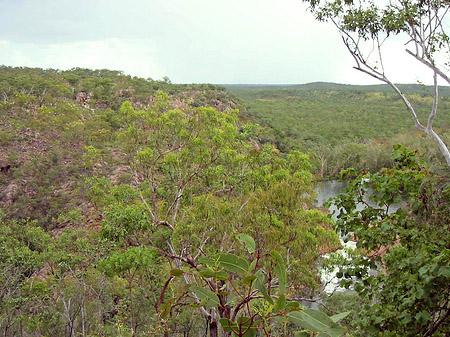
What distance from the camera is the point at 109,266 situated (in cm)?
586

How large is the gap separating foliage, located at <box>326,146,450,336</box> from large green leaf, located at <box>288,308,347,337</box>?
2.28 ft

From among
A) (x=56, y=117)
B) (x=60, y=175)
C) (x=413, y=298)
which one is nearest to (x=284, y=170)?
(x=413, y=298)

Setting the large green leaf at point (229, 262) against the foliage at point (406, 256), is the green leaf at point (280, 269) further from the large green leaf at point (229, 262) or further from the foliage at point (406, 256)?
the foliage at point (406, 256)

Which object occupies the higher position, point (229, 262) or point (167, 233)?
point (229, 262)

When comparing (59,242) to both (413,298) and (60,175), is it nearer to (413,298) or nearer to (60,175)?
(60,175)

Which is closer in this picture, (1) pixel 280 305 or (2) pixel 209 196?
(1) pixel 280 305

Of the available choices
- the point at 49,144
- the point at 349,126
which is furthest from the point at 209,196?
the point at 349,126

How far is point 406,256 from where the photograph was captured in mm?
2467

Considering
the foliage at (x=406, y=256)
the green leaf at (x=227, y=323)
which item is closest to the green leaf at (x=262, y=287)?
the green leaf at (x=227, y=323)

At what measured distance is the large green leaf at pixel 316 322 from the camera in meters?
1.20

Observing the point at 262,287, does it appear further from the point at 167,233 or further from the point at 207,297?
the point at 167,233

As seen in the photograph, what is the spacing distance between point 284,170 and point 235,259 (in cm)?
576

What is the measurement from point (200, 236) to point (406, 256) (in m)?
4.71

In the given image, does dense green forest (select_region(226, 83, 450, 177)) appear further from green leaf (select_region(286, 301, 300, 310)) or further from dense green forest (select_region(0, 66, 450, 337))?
green leaf (select_region(286, 301, 300, 310))
